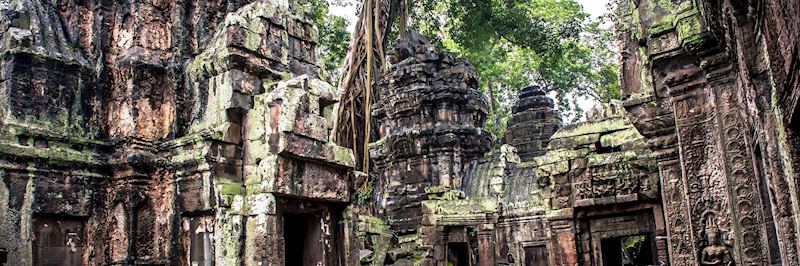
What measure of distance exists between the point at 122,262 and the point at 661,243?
246 inches

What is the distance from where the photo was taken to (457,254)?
49.4ft

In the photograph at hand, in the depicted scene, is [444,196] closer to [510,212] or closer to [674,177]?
[510,212]

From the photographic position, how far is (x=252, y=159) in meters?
6.68

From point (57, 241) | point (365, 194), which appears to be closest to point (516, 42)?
point (365, 194)

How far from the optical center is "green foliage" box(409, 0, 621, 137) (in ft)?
61.5

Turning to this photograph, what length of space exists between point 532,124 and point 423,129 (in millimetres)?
4799

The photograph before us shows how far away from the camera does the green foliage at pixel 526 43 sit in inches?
738

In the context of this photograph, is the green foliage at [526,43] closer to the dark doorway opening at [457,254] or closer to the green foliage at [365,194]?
the green foliage at [365,194]

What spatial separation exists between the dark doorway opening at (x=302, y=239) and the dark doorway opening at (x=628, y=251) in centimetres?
424

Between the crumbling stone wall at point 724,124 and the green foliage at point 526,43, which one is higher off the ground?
the green foliage at point 526,43

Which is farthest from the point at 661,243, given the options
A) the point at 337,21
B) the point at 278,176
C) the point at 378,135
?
the point at 337,21

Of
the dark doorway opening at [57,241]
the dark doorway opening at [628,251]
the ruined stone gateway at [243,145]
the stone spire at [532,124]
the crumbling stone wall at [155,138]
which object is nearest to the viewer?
the ruined stone gateway at [243,145]

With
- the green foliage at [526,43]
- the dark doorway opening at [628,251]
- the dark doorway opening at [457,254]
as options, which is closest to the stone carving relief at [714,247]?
the dark doorway opening at [628,251]

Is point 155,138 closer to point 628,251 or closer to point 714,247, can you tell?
point 714,247
